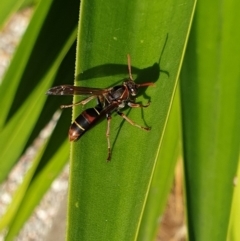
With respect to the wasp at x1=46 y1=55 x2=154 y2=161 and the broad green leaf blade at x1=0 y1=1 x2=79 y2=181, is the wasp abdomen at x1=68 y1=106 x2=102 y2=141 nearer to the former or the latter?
→ the wasp at x1=46 y1=55 x2=154 y2=161

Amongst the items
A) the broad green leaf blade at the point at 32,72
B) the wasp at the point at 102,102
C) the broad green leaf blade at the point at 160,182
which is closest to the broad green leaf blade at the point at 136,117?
the wasp at the point at 102,102

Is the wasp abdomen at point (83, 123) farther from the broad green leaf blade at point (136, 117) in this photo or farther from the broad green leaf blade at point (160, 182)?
the broad green leaf blade at point (160, 182)

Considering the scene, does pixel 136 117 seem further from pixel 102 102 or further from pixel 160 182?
pixel 160 182

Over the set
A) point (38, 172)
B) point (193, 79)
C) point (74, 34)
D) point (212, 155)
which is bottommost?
point (38, 172)

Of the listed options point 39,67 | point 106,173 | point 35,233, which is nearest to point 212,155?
point 106,173

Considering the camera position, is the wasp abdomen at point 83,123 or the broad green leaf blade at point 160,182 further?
the broad green leaf blade at point 160,182

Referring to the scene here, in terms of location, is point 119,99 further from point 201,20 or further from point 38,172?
point 38,172
